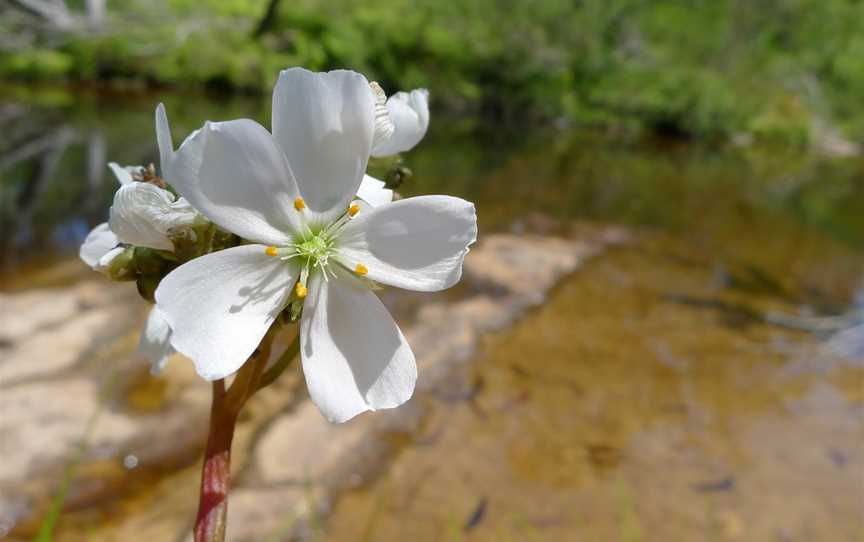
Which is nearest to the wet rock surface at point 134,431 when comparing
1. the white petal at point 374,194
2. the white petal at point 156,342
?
the white petal at point 156,342

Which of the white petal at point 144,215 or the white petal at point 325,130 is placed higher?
the white petal at point 325,130

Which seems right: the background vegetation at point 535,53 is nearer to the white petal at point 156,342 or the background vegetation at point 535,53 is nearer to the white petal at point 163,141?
the white petal at point 156,342

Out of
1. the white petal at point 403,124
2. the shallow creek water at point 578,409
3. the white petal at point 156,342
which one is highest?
the white petal at point 403,124

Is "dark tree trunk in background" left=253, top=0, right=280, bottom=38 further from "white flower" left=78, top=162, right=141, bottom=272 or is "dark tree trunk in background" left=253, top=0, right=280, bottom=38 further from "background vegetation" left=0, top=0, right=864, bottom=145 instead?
"background vegetation" left=0, top=0, right=864, bottom=145

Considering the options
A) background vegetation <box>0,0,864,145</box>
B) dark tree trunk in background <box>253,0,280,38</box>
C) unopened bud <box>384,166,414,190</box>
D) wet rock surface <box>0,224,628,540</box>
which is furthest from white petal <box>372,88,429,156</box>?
background vegetation <box>0,0,864,145</box>

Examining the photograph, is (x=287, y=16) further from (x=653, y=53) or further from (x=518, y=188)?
(x=653, y=53)

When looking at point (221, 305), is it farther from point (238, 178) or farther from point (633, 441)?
point (633, 441)

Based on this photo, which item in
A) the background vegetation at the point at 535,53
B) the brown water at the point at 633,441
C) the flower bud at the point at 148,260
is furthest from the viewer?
the background vegetation at the point at 535,53
